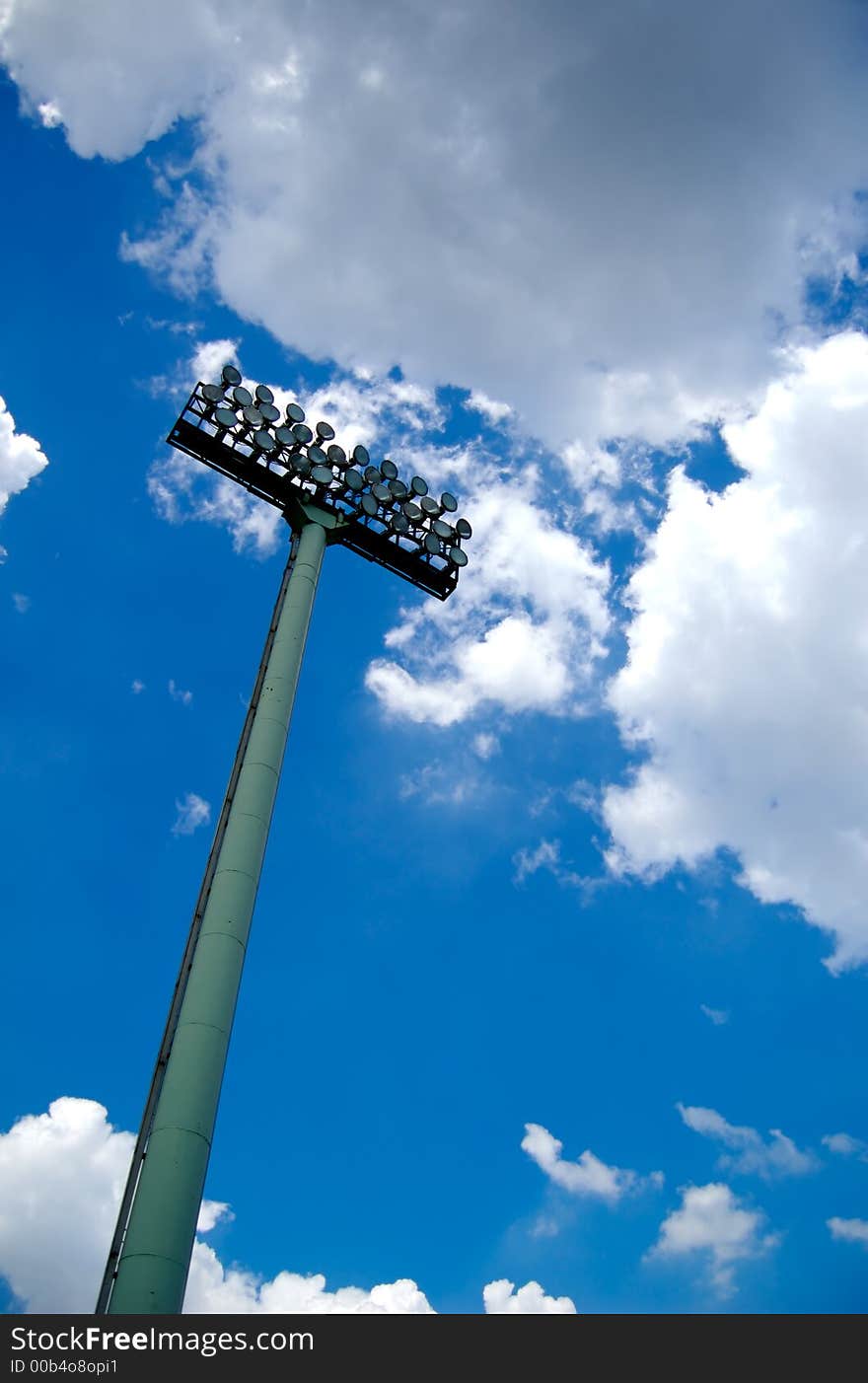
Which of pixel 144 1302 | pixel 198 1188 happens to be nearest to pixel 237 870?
pixel 198 1188

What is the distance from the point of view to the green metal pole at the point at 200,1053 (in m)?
12.6

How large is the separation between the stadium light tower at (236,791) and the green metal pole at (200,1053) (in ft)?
0.07

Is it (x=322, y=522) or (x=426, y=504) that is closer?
(x=322, y=522)

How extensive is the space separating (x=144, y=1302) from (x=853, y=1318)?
1220 cm

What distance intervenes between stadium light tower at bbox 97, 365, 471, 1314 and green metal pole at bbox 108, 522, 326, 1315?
0.07ft

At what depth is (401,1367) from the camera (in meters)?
12.5

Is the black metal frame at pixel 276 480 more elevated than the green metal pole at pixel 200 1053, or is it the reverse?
the black metal frame at pixel 276 480

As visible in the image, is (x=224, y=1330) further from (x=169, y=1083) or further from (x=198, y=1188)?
(x=169, y=1083)

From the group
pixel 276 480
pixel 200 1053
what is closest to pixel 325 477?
pixel 276 480

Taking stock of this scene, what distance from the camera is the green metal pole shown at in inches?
495

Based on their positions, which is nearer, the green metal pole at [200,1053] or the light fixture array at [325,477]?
the green metal pole at [200,1053]

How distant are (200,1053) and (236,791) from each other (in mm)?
6043

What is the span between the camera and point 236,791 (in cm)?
1928

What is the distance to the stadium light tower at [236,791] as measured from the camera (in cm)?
1308
